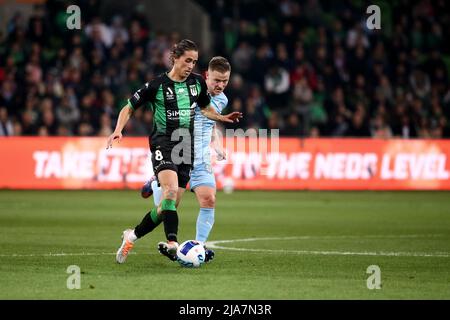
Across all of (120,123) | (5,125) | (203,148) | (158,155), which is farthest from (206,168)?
(5,125)

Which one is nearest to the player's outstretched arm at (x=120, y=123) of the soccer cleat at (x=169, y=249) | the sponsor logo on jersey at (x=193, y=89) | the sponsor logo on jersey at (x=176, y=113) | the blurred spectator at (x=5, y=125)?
the sponsor logo on jersey at (x=176, y=113)

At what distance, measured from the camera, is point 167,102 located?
426 inches

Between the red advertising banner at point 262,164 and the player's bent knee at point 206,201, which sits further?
the red advertising banner at point 262,164

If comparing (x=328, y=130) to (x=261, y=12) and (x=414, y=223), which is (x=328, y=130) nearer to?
(x=261, y=12)

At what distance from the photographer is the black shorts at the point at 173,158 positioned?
1070 centimetres

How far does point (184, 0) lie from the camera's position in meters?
29.2

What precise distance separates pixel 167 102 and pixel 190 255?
161 centimetres

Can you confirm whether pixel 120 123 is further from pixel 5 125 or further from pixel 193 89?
pixel 5 125

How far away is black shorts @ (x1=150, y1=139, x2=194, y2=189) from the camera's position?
35.1ft

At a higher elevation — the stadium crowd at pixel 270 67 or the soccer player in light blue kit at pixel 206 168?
the stadium crowd at pixel 270 67

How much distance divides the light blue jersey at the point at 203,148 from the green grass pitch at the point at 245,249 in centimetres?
85

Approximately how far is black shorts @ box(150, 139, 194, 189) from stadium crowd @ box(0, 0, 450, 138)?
45.3 feet

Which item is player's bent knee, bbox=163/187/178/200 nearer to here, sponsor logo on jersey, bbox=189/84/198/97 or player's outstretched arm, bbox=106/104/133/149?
player's outstretched arm, bbox=106/104/133/149

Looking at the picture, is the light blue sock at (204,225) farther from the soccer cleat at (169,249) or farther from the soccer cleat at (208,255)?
the soccer cleat at (169,249)
